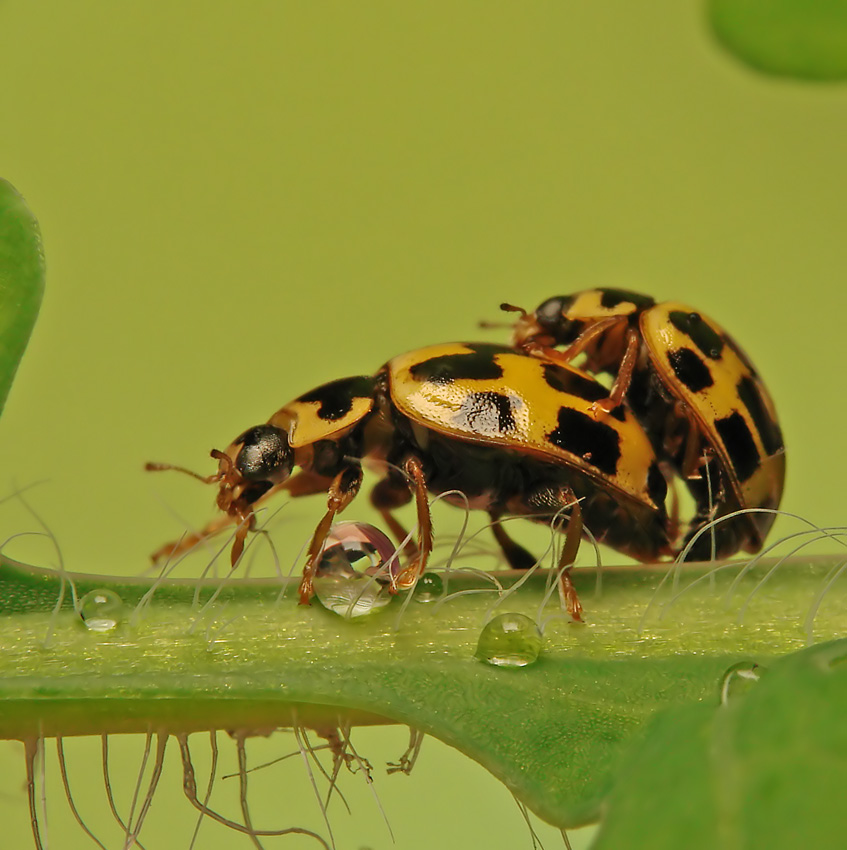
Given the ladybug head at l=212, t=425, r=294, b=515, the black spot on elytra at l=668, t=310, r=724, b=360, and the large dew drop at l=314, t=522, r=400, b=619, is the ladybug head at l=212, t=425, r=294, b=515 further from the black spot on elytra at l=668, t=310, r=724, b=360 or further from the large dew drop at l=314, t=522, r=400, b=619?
the black spot on elytra at l=668, t=310, r=724, b=360

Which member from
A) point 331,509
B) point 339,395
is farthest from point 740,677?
point 339,395

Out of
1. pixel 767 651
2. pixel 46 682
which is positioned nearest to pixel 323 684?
pixel 46 682

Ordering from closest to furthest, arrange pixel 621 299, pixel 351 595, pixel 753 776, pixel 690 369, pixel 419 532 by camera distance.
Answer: pixel 753 776
pixel 351 595
pixel 419 532
pixel 690 369
pixel 621 299

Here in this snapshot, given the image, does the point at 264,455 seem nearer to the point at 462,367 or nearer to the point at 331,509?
the point at 331,509

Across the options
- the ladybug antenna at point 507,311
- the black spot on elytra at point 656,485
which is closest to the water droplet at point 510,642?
the black spot on elytra at point 656,485

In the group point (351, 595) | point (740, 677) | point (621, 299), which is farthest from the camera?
point (621, 299)

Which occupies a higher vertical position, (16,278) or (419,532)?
(16,278)

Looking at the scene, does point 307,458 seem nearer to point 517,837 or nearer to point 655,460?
point 655,460

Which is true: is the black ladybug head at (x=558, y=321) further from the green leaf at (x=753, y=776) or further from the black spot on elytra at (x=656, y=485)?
the green leaf at (x=753, y=776)
